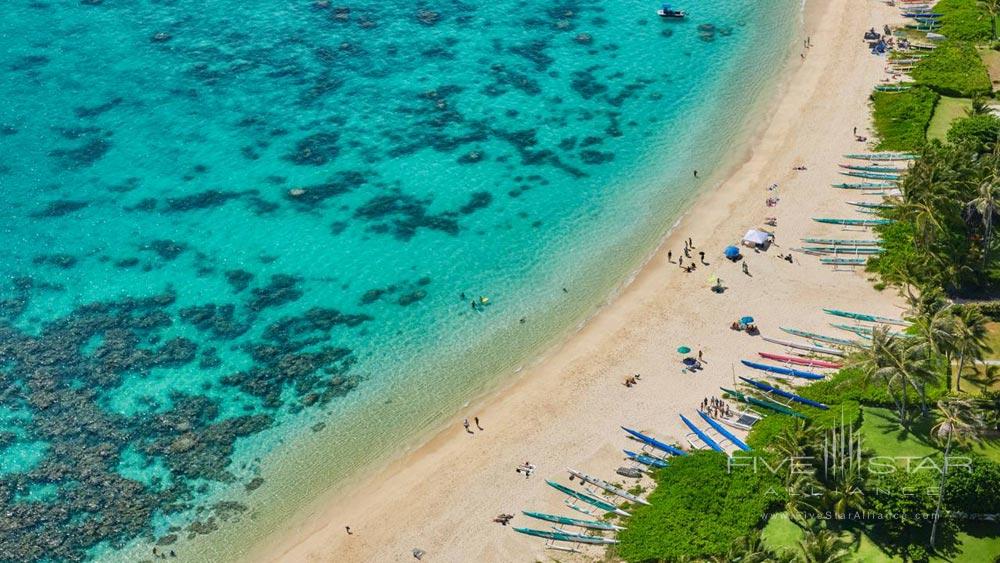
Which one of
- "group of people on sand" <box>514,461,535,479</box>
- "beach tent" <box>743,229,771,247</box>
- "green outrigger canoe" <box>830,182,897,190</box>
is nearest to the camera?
"group of people on sand" <box>514,461,535,479</box>

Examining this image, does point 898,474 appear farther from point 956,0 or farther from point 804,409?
point 956,0

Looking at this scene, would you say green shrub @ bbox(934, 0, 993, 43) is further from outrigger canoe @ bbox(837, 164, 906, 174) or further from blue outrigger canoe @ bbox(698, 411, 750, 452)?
blue outrigger canoe @ bbox(698, 411, 750, 452)

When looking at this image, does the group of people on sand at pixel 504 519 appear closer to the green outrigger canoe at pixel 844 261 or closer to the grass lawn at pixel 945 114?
the green outrigger canoe at pixel 844 261

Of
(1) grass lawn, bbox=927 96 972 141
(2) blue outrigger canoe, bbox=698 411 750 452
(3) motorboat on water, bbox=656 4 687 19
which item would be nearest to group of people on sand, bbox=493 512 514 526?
(2) blue outrigger canoe, bbox=698 411 750 452

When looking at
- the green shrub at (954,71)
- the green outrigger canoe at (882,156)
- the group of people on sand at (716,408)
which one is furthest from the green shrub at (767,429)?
the green shrub at (954,71)

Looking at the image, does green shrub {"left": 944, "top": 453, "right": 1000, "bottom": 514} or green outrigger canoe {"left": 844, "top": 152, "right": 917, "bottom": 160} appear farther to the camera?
green outrigger canoe {"left": 844, "top": 152, "right": 917, "bottom": 160}

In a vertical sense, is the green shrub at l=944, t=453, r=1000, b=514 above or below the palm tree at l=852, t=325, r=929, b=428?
below

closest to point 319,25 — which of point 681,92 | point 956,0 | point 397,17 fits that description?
point 397,17
